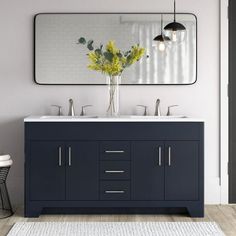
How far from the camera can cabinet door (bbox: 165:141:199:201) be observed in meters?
4.51

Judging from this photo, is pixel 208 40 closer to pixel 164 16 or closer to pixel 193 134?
pixel 164 16

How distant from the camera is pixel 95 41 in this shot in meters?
4.94

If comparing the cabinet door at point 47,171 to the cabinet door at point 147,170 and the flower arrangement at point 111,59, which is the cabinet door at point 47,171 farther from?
the flower arrangement at point 111,59

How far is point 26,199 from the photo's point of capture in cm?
449

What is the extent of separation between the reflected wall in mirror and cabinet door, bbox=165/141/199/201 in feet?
2.38

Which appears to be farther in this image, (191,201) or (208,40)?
(208,40)

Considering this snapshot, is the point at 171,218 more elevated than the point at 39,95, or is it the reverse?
the point at 39,95

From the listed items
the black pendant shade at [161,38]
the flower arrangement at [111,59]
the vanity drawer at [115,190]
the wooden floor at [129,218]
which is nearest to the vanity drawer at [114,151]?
the vanity drawer at [115,190]

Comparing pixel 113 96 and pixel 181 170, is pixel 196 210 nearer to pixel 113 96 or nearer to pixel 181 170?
pixel 181 170

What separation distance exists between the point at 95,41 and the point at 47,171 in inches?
48.5

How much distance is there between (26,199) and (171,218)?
3.82ft

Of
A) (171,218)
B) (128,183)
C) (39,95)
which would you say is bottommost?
(171,218)

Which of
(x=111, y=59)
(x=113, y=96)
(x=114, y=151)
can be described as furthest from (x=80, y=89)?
(x=114, y=151)

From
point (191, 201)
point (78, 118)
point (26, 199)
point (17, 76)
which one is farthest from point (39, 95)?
point (191, 201)
